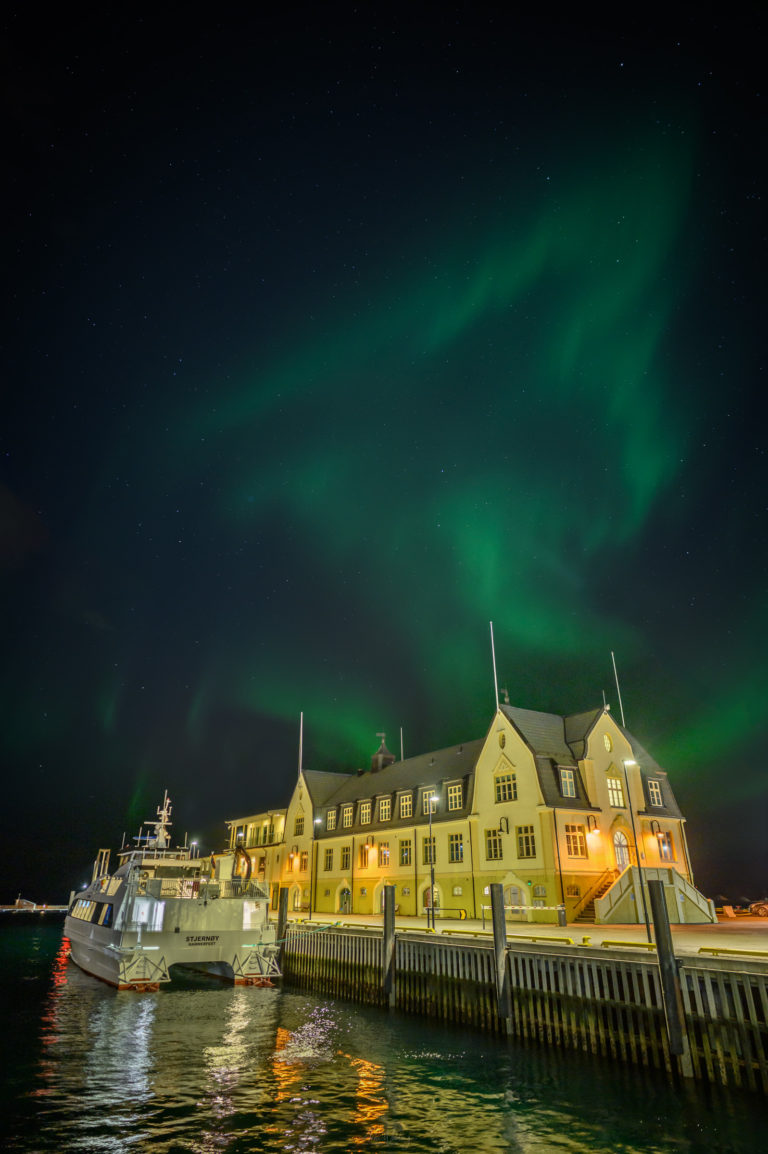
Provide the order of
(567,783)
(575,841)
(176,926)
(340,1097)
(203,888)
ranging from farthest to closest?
(567,783), (575,841), (203,888), (176,926), (340,1097)

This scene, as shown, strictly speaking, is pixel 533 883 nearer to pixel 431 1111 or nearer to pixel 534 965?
pixel 534 965

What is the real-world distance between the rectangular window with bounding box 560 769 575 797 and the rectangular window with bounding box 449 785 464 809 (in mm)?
8037

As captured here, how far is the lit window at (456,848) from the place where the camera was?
4644cm

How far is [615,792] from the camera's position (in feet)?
147

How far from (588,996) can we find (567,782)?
75.4ft

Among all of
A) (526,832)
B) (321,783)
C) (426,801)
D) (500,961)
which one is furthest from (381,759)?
(500,961)

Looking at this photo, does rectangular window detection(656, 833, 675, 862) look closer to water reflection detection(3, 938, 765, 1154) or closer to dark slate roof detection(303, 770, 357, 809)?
water reflection detection(3, 938, 765, 1154)

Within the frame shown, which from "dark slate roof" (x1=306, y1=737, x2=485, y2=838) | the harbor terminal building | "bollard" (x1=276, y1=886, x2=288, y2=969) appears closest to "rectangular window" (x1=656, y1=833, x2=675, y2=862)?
the harbor terminal building

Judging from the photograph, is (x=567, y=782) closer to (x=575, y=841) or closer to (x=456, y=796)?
(x=575, y=841)

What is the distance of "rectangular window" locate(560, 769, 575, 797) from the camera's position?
139ft

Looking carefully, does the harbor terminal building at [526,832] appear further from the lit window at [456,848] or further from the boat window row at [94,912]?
the boat window row at [94,912]

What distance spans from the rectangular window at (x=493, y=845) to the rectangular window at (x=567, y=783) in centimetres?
501

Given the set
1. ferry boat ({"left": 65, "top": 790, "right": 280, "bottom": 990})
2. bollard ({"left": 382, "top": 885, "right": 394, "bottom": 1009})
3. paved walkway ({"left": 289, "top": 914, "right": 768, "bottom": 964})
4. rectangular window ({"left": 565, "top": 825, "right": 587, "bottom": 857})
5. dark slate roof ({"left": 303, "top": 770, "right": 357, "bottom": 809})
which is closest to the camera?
paved walkway ({"left": 289, "top": 914, "right": 768, "bottom": 964})

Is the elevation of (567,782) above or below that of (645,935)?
above
